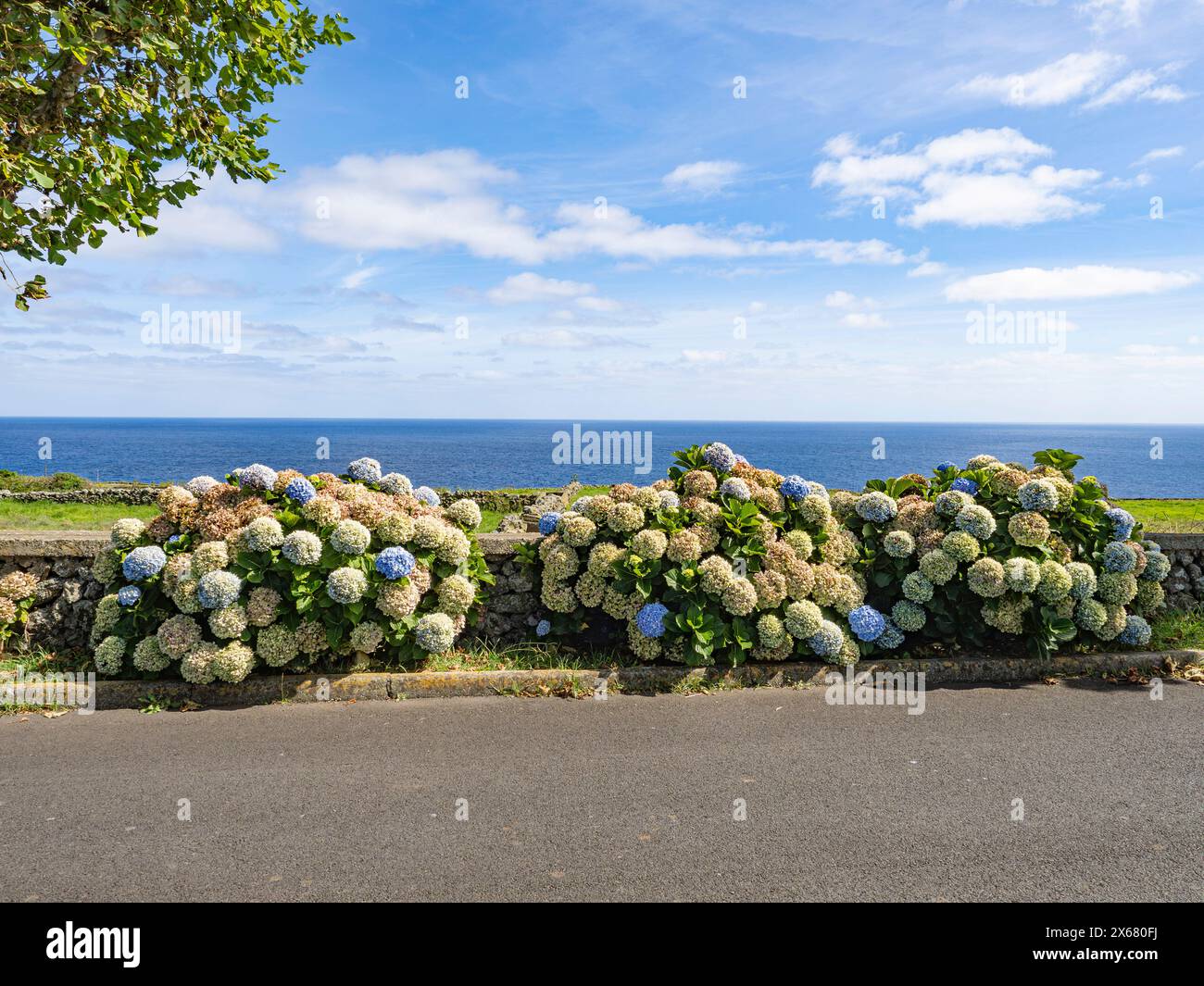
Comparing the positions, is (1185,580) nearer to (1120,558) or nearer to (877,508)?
(1120,558)

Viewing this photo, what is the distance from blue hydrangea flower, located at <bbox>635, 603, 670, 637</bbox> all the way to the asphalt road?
59 centimetres

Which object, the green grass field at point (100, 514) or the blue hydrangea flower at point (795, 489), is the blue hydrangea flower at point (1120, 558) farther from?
the green grass field at point (100, 514)

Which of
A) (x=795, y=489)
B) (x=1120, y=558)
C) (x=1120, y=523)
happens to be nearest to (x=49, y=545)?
(x=795, y=489)

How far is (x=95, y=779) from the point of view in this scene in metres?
4.79

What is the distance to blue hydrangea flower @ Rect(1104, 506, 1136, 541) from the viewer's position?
731 cm

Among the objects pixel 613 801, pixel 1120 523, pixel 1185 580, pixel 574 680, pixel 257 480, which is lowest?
pixel 613 801

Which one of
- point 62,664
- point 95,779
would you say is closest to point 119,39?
point 62,664

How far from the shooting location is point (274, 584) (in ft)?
20.9

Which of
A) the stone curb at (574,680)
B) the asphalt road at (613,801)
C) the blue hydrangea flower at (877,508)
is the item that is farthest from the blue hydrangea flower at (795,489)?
the asphalt road at (613,801)

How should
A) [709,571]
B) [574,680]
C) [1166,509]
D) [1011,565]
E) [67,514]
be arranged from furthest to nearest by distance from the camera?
[67,514], [1166,509], [1011,565], [709,571], [574,680]

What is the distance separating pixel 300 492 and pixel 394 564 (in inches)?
47.7

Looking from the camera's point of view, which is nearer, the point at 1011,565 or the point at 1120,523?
the point at 1011,565
